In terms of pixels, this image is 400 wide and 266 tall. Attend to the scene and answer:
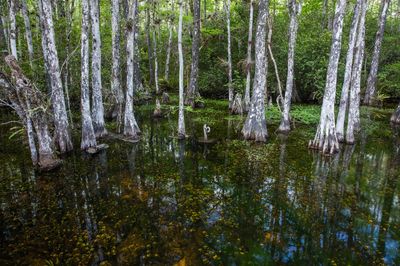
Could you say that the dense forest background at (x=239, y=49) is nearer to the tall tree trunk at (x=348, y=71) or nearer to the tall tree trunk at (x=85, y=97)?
the tall tree trunk at (x=85, y=97)

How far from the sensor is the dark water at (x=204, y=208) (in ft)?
19.2

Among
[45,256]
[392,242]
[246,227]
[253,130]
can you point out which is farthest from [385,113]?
[45,256]

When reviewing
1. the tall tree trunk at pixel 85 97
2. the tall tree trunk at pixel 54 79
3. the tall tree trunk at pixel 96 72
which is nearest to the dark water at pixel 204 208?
the tall tree trunk at pixel 85 97

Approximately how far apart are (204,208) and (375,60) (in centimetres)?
2312

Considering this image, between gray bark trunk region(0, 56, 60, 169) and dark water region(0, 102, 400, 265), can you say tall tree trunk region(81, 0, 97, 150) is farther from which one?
gray bark trunk region(0, 56, 60, 169)

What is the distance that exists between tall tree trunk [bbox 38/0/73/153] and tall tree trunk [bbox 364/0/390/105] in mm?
23349

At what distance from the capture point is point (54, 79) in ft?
36.1

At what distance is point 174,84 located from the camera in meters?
35.3

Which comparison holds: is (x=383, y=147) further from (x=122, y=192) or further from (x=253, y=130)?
(x=122, y=192)

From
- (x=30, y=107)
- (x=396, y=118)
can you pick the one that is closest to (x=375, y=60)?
(x=396, y=118)

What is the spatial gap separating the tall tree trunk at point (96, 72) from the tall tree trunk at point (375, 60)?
21227 millimetres

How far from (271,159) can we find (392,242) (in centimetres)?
552

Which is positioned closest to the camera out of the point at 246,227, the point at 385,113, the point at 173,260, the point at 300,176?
the point at 173,260

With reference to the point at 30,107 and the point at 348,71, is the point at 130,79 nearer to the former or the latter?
the point at 30,107
